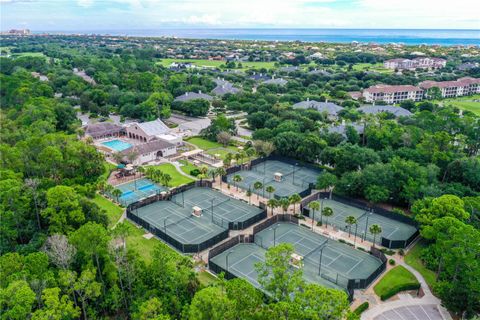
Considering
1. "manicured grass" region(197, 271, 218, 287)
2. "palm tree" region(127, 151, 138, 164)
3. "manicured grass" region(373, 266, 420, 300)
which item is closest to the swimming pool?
"palm tree" region(127, 151, 138, 164)

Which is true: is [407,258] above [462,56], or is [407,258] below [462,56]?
below

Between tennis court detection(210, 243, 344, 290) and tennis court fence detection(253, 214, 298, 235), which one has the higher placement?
tennis court fence detection(253, 214, 298, 235)

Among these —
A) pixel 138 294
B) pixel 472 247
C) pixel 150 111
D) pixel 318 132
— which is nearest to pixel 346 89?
pixel 318 132

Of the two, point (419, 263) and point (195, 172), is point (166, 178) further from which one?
point (419, 263)

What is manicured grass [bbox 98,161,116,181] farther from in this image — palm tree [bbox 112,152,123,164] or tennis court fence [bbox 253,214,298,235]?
tennis court fence [bbox 253,214,298,235]

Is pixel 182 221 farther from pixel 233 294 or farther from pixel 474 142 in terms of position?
pixel 474 142
